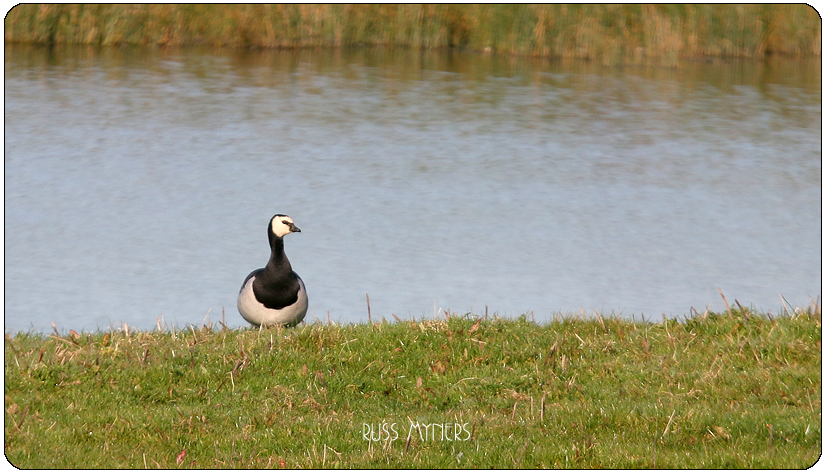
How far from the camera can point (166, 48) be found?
3588cm

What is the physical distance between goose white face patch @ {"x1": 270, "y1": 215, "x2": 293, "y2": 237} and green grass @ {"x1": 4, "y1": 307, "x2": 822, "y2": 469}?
158 cm

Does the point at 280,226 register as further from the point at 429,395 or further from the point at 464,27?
the point at 464,27

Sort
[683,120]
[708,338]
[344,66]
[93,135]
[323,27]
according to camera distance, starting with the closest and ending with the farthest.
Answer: [708,338], [93,135], [683,120], [323,27], [344,66]

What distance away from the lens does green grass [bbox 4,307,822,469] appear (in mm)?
7691

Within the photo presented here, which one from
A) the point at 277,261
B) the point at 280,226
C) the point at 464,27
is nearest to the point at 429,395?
the point at 277,261

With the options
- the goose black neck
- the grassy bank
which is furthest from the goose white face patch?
the grassy bank

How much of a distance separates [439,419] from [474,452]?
31.8 inches

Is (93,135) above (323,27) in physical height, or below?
below

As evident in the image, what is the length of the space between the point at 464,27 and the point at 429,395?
24299 millimetres

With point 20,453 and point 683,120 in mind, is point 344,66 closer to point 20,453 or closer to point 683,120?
point 683,120

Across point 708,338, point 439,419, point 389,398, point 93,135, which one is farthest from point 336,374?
point 93,135

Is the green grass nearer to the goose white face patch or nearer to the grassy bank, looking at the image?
the goose white face patch

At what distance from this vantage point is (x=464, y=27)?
105 feet

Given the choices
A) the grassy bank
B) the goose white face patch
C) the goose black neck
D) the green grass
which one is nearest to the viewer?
the green grass
